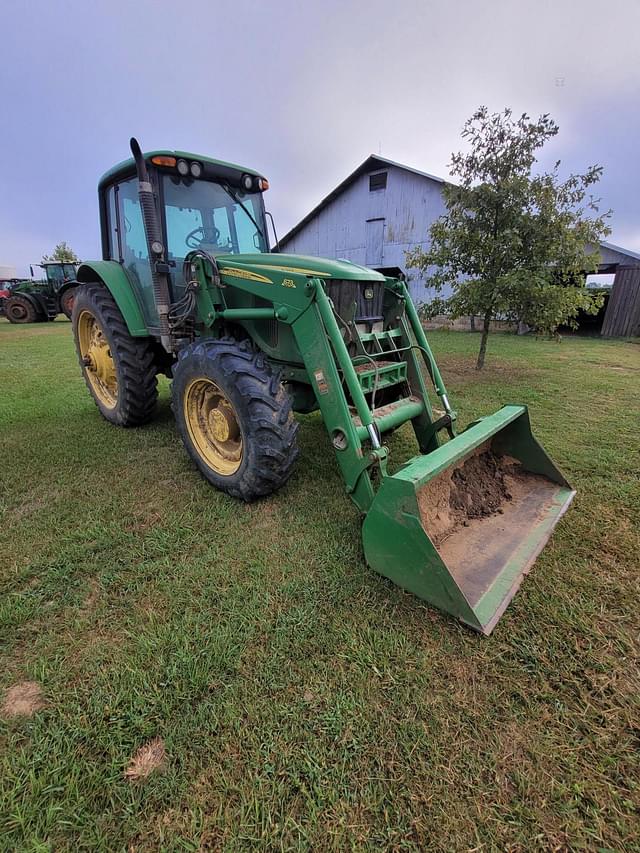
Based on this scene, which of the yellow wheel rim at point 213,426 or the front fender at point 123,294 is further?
the front fender at point 123,294

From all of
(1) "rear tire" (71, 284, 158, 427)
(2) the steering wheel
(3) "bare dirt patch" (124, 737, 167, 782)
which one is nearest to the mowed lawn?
(3) "bare dirt patch" (124, 737, 167, 782)

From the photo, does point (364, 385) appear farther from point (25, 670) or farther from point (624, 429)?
point (624, 429)

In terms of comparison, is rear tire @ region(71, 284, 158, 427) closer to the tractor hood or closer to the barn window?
the tractor hood

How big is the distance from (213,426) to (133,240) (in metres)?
2.11

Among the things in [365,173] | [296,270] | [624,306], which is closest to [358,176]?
[365,173]

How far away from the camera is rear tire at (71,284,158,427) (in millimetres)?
3820

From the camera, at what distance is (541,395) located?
5.68 metres

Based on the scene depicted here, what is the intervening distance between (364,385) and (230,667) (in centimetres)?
186

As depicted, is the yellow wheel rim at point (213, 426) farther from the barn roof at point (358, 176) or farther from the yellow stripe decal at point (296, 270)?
the barn roof at point (358, 176)

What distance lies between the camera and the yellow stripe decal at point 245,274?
2.72 m

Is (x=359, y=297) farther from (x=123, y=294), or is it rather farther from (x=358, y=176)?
(x=358, y=176)

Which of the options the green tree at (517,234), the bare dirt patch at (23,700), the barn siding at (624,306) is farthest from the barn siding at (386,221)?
the bare dirt patch at (23,700)

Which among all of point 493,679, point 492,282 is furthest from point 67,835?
point 492,282

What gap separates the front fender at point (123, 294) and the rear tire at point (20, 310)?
55.9 feet
